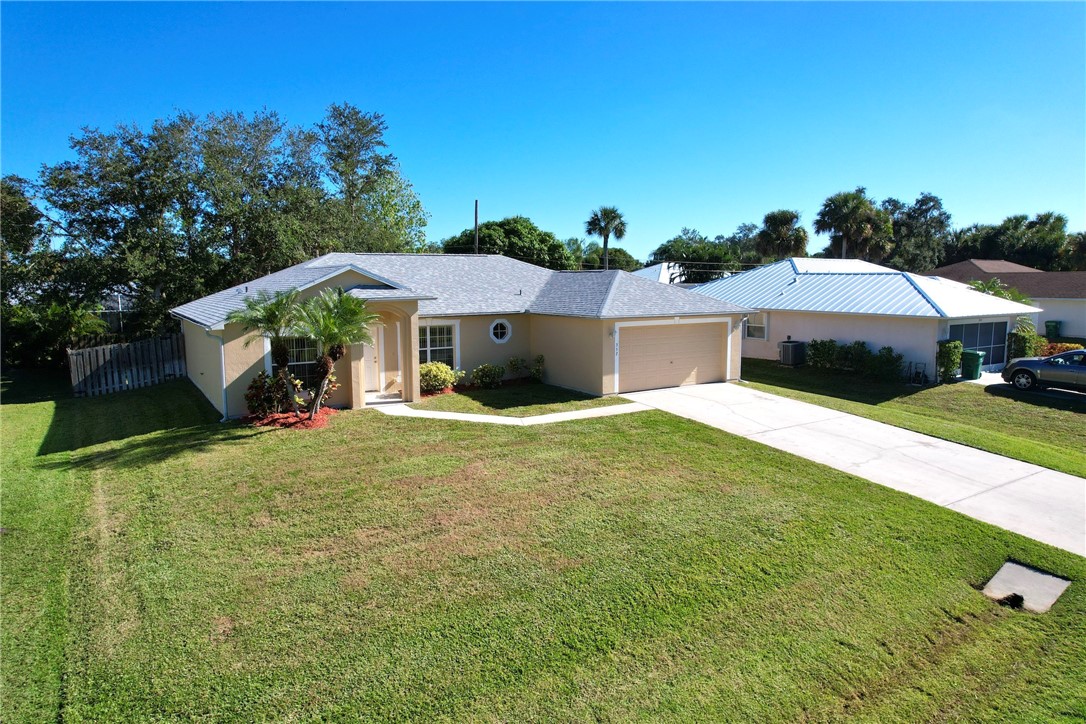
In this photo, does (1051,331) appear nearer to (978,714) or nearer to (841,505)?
(841,505)

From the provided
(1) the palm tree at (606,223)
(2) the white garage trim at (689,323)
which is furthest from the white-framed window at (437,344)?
(1) the palm tree at (606,223)

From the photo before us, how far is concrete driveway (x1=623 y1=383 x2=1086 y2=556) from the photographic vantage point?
9278 millimetres

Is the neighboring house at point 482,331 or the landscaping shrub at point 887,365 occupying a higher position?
the neighboring house at point 482,331

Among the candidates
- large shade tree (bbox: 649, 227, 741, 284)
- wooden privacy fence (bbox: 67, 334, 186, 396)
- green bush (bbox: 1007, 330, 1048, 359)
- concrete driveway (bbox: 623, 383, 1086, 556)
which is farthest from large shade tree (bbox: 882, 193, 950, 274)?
wooden privacy fence (bbox: 67, 334, 186, 396)

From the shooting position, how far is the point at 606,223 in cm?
5138

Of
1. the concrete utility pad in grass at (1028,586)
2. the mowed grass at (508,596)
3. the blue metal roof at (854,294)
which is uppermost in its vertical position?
the blue metal roof at (854,294)

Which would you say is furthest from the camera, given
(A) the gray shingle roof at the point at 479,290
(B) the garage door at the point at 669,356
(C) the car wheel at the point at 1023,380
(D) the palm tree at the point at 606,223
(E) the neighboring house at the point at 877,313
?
(D) the palm tree at the point at 606,223

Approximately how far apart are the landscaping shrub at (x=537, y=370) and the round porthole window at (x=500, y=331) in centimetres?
127

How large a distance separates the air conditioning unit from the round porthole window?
39.6ft

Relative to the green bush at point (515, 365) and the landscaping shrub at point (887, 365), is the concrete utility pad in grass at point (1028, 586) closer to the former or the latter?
the green bush at point (515, 365)

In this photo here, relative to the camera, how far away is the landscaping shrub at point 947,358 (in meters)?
19.9

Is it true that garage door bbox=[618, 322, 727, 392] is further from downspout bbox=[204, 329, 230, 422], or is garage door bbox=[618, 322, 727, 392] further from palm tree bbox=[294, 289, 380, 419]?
downspout bbox=[204, 329, 230, 422]

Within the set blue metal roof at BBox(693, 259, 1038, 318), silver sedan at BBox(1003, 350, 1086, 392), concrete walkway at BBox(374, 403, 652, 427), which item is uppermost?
blue metal roof at BBox(693, 259, 1038, 318)

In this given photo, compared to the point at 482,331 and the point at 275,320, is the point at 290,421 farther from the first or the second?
the point at 482,331
